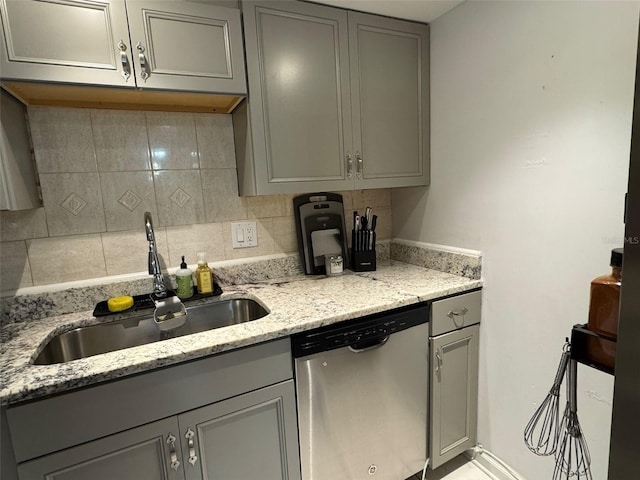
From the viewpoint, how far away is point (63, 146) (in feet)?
4.57

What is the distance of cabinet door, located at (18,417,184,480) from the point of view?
95cm

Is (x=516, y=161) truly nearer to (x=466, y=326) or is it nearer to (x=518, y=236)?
Answer: (x=518, y=236)

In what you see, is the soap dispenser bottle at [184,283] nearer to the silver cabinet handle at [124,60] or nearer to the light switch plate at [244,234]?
the light switch plate at [244,234]

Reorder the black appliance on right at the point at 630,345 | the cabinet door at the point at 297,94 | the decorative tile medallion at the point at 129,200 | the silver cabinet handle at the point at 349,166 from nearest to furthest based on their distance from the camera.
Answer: the black appliance on right at the point at 630,345, the cabinet door at the point at 297,94, the decorative tile medallion at the point at 129,200, the silver cabinet handle at the point at 349,166

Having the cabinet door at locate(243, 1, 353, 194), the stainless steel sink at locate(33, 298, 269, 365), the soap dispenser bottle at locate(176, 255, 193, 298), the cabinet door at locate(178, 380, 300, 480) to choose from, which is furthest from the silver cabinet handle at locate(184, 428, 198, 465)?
the cabinet door at locate(243, 1, 353, 194)

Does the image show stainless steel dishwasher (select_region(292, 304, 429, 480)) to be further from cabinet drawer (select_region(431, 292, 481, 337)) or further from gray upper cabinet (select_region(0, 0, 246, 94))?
gray upper cabinet (select_region(0, 0, 246, 94))

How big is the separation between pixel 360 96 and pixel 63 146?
126 centimetres

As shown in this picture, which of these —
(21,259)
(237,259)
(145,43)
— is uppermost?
(145,43)

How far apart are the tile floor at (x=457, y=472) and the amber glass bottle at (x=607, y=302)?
4.71 ft

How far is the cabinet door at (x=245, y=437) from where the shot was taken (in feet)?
3.67

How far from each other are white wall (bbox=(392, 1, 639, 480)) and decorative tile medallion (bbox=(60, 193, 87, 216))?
1.62 meters

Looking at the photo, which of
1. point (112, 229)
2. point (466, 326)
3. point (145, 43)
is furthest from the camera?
point (466, 326)

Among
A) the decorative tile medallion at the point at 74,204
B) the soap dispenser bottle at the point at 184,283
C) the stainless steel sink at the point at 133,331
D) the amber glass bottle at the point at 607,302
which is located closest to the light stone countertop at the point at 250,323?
the stainless steel sink at the point at 133,331

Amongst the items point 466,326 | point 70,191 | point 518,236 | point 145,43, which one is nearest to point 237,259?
point 70,191
